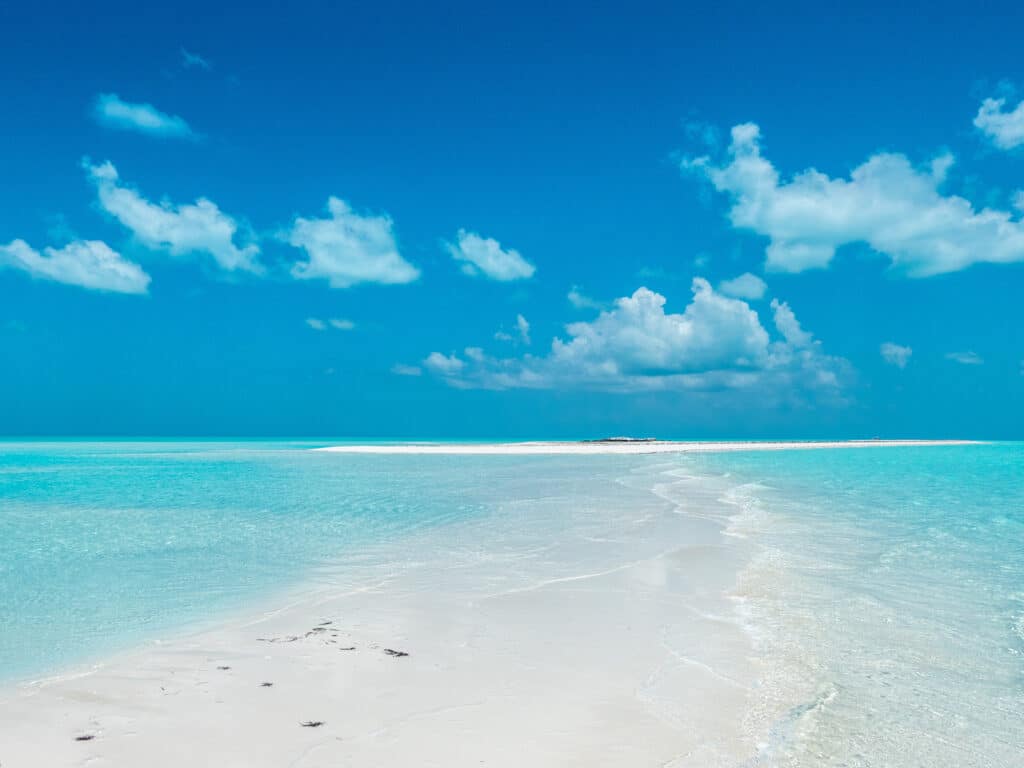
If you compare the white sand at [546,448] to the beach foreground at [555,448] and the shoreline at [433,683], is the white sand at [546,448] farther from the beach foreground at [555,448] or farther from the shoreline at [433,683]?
the shoreline at [433,683]

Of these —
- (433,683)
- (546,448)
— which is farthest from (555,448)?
(433,683)

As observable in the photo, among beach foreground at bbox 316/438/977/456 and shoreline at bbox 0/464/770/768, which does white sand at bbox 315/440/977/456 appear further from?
shoreline at bbox 0/464/770/768

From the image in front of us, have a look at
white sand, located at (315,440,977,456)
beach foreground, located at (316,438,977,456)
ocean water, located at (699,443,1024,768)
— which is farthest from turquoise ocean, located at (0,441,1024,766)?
white sand, located at (315,440,977,456)

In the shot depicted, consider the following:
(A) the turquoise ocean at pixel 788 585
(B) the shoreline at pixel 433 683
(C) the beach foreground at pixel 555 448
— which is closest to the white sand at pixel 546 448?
(C) the beach foreground at pixel 555 448

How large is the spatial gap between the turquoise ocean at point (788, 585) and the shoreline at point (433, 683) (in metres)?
0.57

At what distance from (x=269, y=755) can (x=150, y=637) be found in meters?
3.82

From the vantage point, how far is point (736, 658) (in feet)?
23.2

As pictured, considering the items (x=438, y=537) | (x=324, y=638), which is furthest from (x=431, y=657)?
(x=438, y=537)

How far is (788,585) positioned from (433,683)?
20.5 feet

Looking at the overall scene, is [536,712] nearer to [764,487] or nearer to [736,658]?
[736,658]

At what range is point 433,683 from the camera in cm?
634

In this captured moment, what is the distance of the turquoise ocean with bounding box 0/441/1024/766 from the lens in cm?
568

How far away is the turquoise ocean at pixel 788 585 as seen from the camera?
5.68m

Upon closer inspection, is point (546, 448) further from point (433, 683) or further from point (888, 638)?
point (433, 683)
